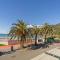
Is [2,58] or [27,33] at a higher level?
[27,33]

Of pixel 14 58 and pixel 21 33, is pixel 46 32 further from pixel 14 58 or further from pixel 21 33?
pixel 14 58

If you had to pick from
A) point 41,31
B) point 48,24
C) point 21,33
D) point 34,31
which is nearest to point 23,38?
point 21,33

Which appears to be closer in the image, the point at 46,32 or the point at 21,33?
the point at 21,33

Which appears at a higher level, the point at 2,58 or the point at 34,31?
the point at 34,31

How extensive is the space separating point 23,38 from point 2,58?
10.5 m

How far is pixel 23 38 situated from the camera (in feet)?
103

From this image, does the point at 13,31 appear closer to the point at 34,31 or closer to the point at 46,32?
the point at 34,31

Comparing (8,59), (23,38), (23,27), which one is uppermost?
(23,27)

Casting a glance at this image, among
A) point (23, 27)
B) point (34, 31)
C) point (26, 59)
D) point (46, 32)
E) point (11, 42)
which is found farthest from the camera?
point (11, 42)

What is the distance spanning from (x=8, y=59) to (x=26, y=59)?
220cm

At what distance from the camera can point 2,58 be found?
70.0ft

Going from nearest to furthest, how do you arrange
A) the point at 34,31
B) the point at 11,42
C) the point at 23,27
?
the point at 23,27, the point at 34,31, the point at 11,42

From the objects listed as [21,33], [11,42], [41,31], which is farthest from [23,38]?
[11,42]

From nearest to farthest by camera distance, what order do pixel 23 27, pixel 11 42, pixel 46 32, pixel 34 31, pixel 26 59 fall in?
1. pixel 26 59
2. pixel 23 27
3. pixel 34 31
4. pixel 46 32
5. pixel 11 42
